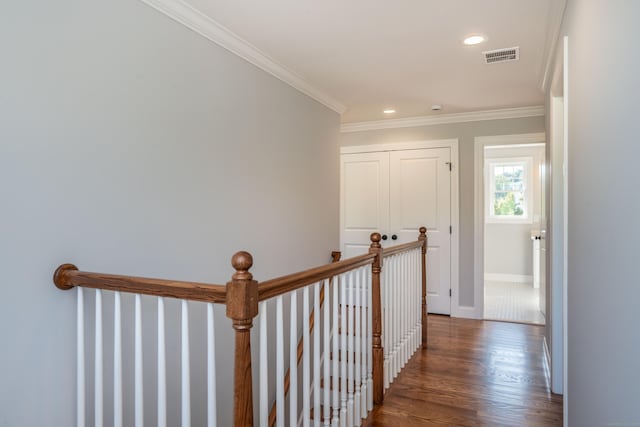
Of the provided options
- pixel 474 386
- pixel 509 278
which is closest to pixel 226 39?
pixel 474 386

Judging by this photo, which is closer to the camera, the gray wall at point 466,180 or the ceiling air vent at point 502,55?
the ceiling air vent at point 502,55

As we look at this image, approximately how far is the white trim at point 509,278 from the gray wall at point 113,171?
5.35 metres

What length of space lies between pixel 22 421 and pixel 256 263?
1.67 meters

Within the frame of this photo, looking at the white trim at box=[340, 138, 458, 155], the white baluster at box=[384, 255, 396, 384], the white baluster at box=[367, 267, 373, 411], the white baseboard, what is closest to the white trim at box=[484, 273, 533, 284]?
the white baseboard

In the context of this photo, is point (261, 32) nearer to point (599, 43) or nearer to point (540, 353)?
point (599, 43)

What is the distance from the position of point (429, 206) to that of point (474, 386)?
2.45 metres

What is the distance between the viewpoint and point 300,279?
1.68 meters

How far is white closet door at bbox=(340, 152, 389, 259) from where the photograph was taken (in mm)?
5191

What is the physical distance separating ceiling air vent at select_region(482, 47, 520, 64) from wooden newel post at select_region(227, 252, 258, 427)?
2.54 m

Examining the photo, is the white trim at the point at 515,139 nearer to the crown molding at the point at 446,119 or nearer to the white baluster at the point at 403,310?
the crown molding at the point at 446,119

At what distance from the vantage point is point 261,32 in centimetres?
265

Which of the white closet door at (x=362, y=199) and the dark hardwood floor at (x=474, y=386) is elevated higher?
the white closet door at (x=362, y=199)

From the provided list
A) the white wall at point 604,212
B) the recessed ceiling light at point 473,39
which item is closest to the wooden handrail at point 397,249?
the white wall at point 604,212

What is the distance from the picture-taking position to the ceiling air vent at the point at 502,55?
9.48ft
